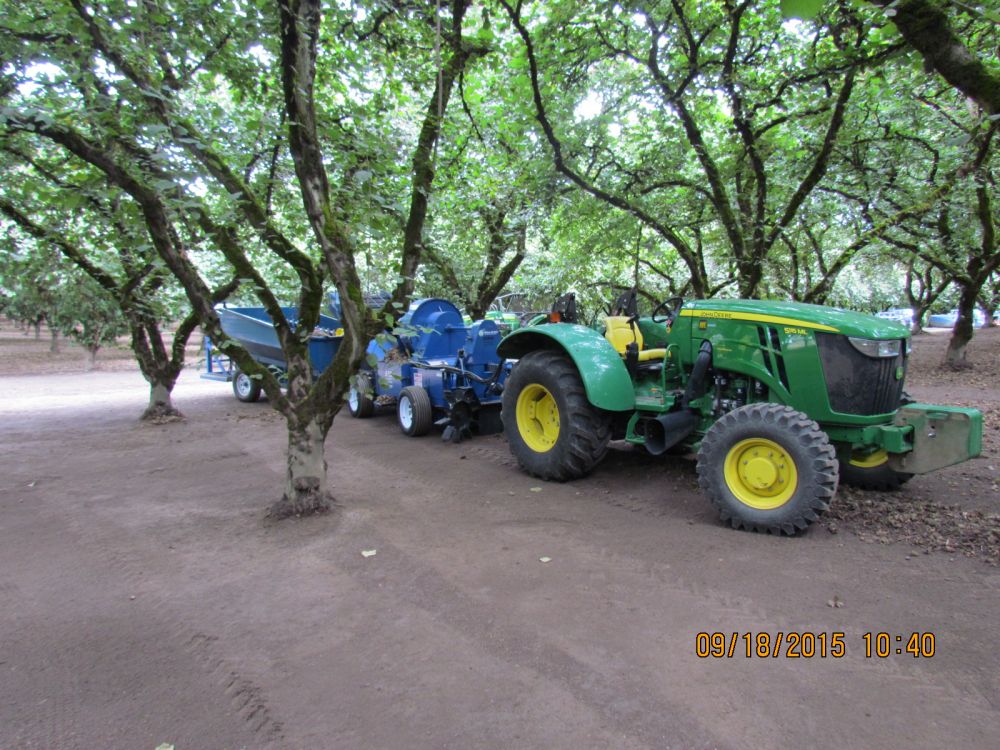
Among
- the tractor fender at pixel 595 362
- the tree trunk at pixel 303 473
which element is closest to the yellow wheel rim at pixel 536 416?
the tractor fender at pixel 595 362

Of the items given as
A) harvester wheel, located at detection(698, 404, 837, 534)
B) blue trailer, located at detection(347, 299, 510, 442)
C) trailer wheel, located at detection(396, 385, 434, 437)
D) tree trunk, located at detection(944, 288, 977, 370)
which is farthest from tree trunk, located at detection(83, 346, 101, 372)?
tree trunk, located at detection(944, 288, 977, 370)

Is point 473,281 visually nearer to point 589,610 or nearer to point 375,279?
point 375,279

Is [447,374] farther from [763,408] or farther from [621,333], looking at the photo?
[763,408]

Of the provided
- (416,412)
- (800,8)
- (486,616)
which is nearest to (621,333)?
(416,412)

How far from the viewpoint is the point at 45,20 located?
481cm

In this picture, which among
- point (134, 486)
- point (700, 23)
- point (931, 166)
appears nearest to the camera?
point (134, 486)

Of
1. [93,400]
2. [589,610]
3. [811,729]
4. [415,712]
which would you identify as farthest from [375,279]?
[93,400]

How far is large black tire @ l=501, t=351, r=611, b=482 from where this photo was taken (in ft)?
17.5

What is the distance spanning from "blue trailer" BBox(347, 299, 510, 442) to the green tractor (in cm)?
187

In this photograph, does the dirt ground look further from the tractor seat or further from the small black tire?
the tractor seat

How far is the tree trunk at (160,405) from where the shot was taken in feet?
30.7

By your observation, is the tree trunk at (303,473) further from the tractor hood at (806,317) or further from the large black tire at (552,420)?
the tractor hood at (806,317)

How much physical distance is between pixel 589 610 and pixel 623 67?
26.9ft

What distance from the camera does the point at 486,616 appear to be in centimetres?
304
